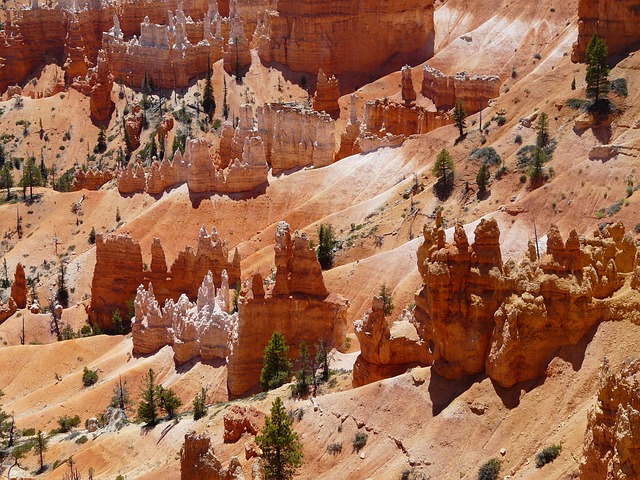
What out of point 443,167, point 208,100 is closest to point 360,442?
point 443,167

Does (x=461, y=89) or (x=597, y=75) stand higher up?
(x=597, y=75)

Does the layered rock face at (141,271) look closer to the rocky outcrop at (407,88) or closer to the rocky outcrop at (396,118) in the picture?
the rocky outcrop at (396,118)

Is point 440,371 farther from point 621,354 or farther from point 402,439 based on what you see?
point 621,354

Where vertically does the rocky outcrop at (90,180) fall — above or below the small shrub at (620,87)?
below

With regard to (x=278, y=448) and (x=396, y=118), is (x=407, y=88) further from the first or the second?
(x=278, y=448)

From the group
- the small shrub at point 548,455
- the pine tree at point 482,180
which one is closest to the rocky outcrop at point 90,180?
the pine tree at point 482,180

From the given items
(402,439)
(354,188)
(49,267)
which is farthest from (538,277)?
(49,267)

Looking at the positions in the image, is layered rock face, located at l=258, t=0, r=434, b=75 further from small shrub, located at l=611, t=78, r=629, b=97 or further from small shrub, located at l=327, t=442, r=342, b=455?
small shrub, located at l=327, t=442, r=342, b=455
